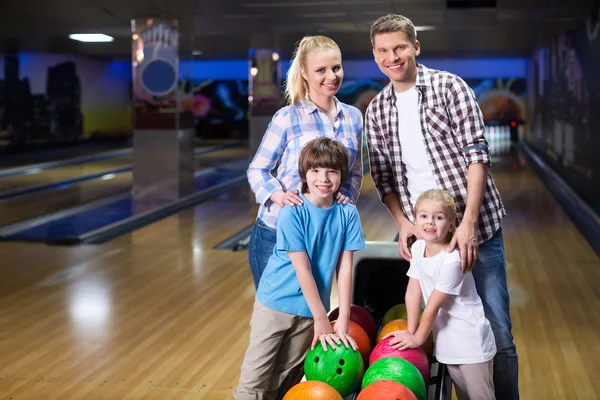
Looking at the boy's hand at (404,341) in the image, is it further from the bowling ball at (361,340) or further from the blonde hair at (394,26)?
the blonde hair at (394,26)

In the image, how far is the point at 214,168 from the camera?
12133 millimetres

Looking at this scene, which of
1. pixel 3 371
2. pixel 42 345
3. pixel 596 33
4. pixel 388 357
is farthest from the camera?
pixel 596 33

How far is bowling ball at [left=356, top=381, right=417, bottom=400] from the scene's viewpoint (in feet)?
5.58

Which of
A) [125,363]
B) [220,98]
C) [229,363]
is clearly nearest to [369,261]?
[229,363]

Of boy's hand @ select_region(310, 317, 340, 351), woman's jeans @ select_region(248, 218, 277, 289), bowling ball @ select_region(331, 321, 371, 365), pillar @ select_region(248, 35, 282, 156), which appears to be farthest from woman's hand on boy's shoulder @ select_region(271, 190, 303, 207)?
pillar @ select_region(248, 35, 282, 156)

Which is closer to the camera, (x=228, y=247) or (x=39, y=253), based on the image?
(x=39, y=253)


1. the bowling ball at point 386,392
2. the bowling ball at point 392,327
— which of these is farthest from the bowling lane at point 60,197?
the bowling ball at point 386,392

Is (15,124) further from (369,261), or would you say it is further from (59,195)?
(369,261)

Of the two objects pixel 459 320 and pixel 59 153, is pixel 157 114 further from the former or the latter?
pixel 459 320

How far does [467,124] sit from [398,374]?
2.04ft

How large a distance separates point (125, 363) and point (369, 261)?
1178mm

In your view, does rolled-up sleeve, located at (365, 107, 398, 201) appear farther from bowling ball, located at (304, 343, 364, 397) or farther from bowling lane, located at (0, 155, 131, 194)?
bowling lane, located at (0, 155, 131, 194)

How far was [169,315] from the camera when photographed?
150 inches

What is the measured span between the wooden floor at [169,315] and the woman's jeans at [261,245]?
0.75 m
